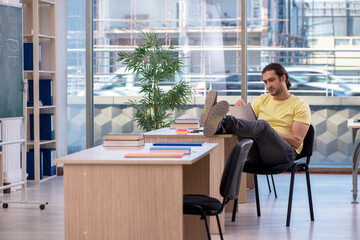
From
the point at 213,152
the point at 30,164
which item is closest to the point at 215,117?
the point at 213,152

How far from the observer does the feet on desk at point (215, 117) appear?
405 centimetres

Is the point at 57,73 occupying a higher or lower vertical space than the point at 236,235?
higher

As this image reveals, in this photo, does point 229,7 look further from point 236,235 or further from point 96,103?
point 236,235

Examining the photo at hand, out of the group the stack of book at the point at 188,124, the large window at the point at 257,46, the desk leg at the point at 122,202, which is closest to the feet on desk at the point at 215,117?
the stack of book at the point at 188,124

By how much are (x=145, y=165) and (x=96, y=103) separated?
5.67 m

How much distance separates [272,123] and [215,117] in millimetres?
1144

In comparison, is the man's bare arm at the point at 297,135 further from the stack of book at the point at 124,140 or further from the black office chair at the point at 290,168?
the stack of book at the point at 124,140

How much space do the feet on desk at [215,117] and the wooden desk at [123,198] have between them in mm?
1139

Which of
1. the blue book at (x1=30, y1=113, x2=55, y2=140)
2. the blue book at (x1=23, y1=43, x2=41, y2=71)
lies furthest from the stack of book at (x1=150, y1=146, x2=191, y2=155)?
the blue book at (x1=30, y1=113, x2=55, y2=140)

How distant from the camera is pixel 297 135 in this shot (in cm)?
491

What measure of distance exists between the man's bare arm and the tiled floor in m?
0.65

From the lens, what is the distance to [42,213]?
5.26 m

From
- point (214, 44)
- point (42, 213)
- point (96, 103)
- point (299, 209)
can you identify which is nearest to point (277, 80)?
point (299, 209)

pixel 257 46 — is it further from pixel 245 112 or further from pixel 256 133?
pixel 256 133
